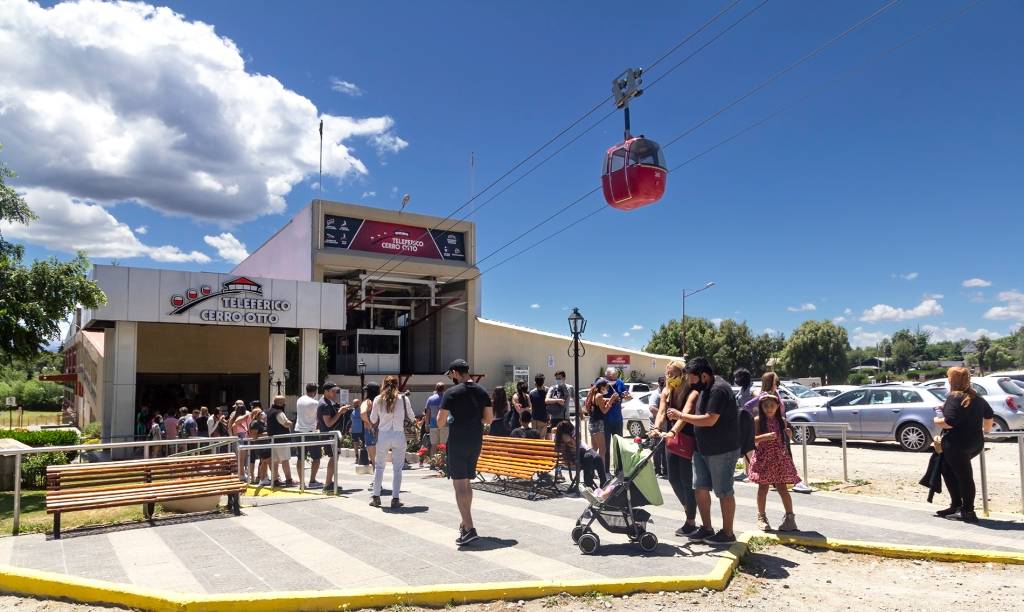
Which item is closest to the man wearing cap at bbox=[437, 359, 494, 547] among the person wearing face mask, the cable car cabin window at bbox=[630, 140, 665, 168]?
the person wearing face mask

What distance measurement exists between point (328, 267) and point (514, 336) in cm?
1227

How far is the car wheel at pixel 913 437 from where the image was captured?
49.5ft

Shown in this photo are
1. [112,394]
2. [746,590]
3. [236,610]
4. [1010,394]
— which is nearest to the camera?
[236,610]

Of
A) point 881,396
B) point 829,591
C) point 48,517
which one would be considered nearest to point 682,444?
point 829,591

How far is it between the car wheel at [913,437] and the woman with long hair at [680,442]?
10926 millimetres

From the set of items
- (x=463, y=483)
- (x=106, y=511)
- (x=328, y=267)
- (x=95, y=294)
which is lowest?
(x=106, y=511)

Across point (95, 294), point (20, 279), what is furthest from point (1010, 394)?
point (20, 279)

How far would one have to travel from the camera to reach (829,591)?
5.36 metres

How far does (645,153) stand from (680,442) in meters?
5.95

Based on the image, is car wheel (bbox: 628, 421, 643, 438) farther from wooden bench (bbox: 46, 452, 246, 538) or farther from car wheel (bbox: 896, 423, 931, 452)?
wooden bench (bbox: 46, 452, 246, 538)

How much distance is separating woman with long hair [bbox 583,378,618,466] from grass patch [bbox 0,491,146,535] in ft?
20.6

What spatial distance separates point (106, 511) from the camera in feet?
33.6

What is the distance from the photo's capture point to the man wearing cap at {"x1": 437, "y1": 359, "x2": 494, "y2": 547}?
6512mm

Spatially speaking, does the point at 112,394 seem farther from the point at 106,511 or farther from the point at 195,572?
the point at 195,572
